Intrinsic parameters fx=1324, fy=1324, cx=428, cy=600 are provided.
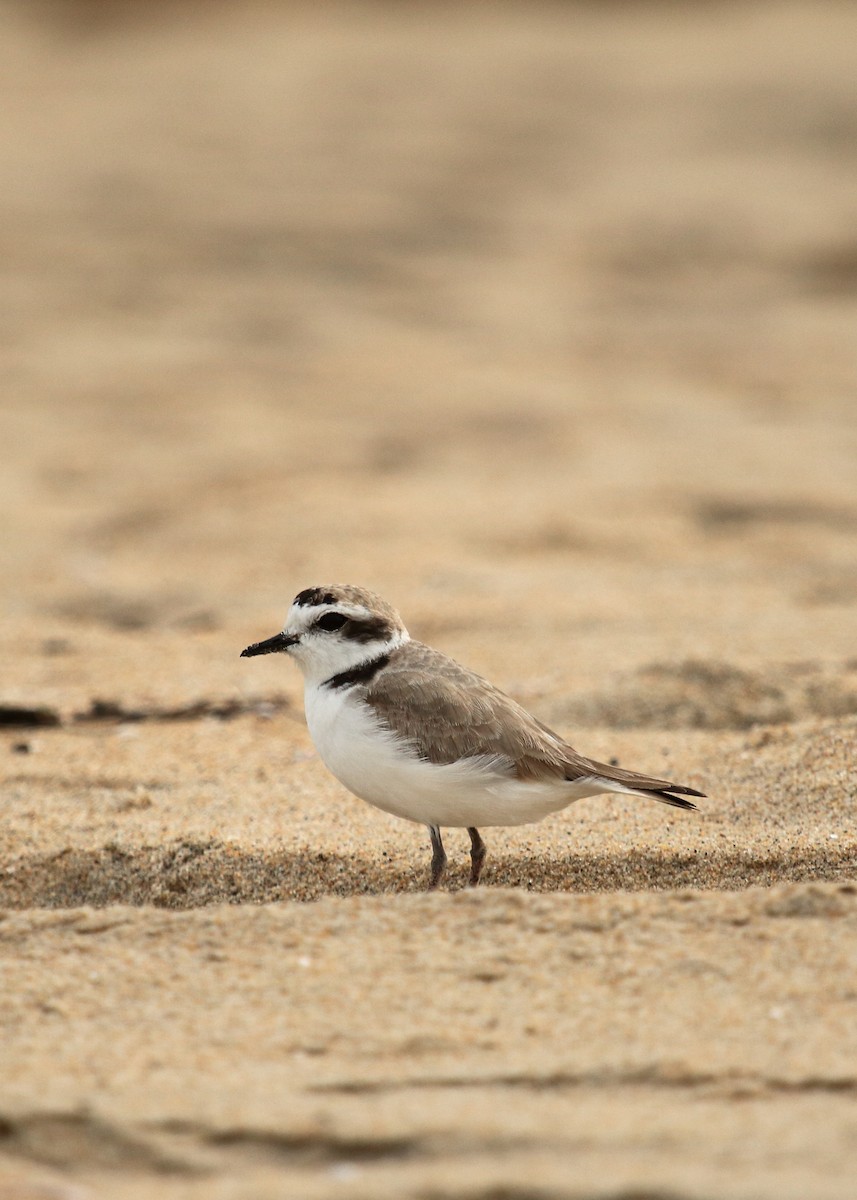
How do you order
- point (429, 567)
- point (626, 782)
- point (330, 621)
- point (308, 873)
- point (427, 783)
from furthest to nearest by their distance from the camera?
1. point (429, 567)
2. point (330, 621)
3. point (308, 873)
4. point (626, 782)
5. point (427, 783)

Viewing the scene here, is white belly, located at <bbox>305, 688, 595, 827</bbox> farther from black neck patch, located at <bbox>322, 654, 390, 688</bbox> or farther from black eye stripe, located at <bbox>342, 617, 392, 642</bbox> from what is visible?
black eye stripe, located at <bbox>342, 617, 392, 642</bbox>

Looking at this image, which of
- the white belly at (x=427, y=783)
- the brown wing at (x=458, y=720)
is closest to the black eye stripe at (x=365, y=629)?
the brown wing at (x=458, y=720)

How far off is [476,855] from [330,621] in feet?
2.49

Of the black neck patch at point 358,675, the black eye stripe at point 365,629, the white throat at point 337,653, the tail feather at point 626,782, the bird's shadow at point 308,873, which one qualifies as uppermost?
the black eye stripe at point 365,629

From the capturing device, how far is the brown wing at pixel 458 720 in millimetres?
3424

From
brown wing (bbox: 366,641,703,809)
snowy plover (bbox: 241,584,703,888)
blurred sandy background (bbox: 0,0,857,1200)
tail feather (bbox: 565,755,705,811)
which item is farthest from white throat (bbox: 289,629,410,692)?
tail feather (bbox: 565,755,705,811)

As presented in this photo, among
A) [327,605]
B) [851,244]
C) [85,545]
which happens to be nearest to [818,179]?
[851,244]

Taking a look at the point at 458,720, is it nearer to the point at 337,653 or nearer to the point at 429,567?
the point at 337,653

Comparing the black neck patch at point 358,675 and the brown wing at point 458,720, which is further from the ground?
the black neck patch at point 358,675

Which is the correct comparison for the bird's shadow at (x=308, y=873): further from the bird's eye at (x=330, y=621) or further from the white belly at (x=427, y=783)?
the bird's eye at (x=330, y=621)

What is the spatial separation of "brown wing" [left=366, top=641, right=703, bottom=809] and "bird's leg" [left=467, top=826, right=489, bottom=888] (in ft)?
0.78

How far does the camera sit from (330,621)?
3.70 m

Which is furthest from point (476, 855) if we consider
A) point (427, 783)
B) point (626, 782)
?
point (626, 782)

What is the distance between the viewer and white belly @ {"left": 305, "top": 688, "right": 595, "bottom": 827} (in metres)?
3.35
